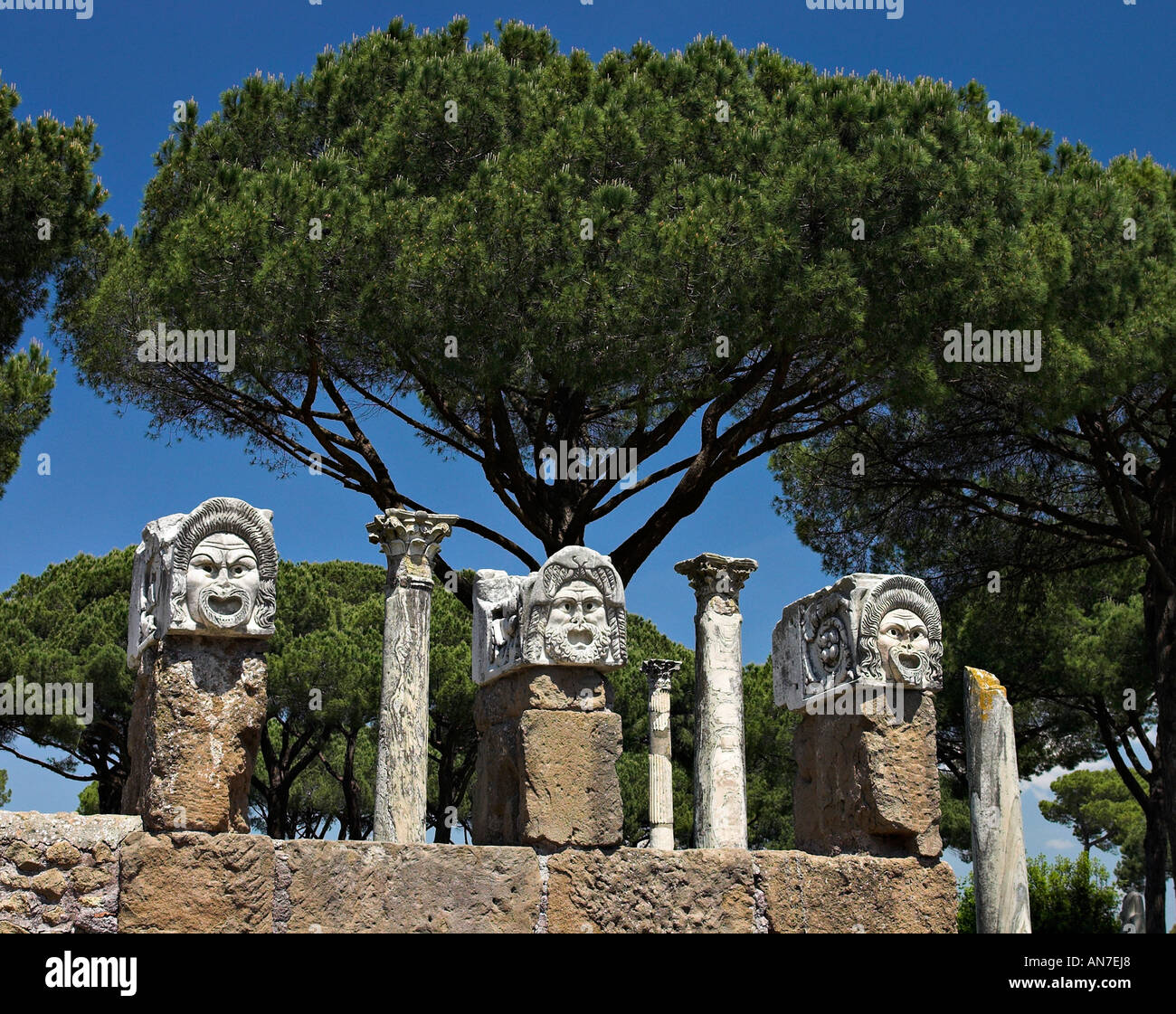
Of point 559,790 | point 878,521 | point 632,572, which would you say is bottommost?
point 559,790

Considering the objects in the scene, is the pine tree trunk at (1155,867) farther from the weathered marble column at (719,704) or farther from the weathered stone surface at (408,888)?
the weathered stone surface at (408,888)

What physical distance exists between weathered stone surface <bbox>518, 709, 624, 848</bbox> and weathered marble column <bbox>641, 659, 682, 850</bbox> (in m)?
6.79

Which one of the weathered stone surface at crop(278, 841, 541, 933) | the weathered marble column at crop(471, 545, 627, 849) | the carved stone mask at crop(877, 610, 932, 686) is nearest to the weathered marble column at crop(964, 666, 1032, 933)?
the carved stone mask at crop(877, 610, 932, 686)

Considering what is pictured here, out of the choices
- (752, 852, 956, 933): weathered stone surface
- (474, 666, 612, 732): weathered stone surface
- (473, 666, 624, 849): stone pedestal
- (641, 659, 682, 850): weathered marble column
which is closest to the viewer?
(473, 666, 624, 849): stone pedestal

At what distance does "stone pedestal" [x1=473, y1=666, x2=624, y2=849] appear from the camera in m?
5.74

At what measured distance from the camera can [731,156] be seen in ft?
40.8

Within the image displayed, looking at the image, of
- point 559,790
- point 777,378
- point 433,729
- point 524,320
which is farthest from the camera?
point 433,729

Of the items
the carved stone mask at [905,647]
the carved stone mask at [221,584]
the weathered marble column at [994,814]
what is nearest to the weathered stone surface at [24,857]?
the carved stone mask at [221,584]

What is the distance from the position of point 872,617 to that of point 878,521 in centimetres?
932

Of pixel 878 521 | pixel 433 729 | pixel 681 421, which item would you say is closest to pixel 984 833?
pixel 681 421

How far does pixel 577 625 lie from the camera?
5.96 metres

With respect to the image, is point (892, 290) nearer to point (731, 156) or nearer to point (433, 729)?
point (731, 156)

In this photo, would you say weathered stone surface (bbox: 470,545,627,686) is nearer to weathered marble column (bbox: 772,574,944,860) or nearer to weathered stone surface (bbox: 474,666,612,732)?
weathered stone surface (bbox: 474,666,612,732)
